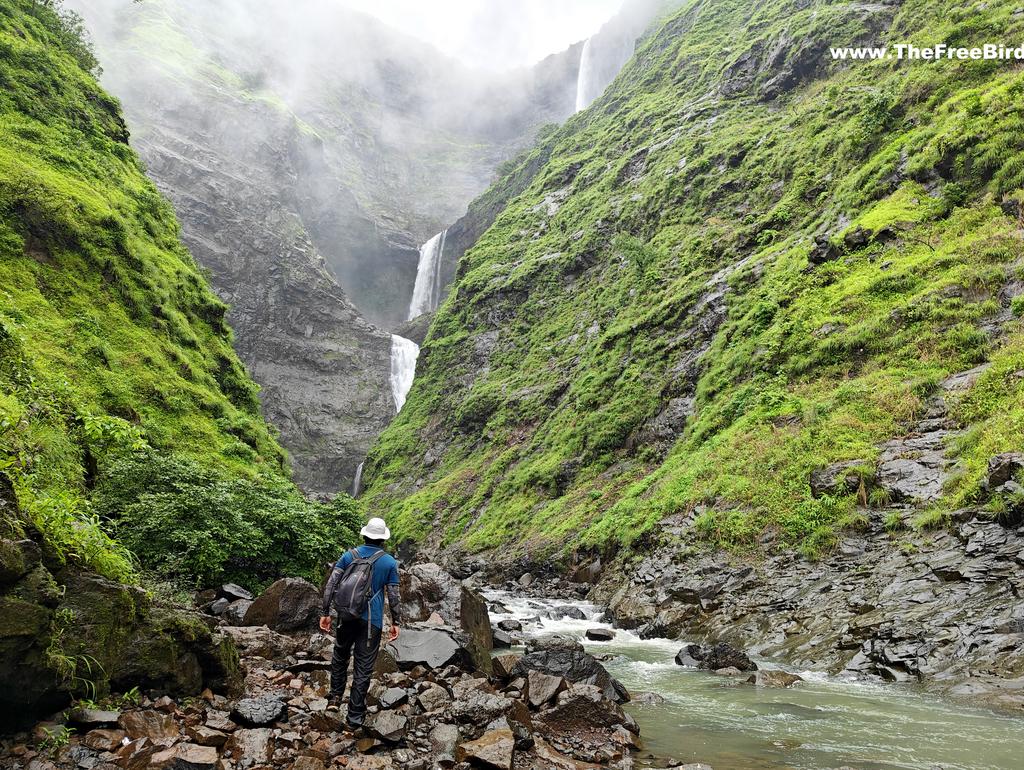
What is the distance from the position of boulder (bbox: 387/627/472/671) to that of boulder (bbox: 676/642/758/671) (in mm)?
5343

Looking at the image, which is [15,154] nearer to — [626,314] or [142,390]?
[142,390]

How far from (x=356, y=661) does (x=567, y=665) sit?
13.2 ft

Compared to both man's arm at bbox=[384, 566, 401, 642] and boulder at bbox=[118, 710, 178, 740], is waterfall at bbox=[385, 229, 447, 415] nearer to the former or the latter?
man's arm at bbox=[384, 566, 401, 642]

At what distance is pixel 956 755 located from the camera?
6.48 m

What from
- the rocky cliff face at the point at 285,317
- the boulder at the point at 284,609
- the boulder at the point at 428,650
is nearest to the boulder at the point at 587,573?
the boulder at the point at 428,650

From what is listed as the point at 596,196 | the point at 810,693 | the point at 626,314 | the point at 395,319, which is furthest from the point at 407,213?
the point at 810,693

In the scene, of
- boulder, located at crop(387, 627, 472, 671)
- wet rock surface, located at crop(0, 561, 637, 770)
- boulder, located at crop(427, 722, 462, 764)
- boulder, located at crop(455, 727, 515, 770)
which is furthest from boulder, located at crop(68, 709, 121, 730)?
boulder, located at crop(387, 627, 472, 671)

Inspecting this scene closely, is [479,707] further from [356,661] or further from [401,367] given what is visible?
[401,367]

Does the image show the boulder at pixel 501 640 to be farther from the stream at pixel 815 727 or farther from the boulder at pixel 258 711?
the boulder at pixel 258 711

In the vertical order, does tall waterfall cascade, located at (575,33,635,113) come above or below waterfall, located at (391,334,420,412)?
above

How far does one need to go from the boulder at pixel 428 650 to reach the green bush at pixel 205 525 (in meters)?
4.40

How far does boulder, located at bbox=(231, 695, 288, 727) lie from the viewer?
5.70 metres

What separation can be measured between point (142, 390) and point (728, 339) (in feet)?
73.1

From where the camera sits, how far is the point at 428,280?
87.0 metres
